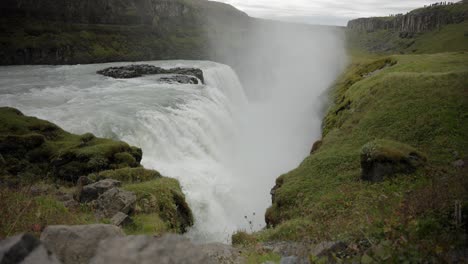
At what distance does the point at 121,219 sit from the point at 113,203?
0.96 meters

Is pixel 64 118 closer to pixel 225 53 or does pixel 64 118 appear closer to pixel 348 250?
pixel 348 250

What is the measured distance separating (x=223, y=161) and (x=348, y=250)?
23.6 metres

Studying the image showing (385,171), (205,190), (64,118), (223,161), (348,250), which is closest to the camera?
(348,250)

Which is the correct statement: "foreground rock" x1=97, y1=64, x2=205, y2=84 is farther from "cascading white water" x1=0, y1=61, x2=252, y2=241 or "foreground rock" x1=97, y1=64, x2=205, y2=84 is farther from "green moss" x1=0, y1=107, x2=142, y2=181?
"green moss" x1=0, y1=107, x2=142, y2=181

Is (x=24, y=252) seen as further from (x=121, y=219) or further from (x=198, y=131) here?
(x=198, y=131)

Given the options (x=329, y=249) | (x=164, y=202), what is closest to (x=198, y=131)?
(x=164, y=202)

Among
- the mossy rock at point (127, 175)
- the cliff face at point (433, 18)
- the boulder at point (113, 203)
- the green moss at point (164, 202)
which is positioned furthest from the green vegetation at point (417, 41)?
the boulder at point (113, 203)

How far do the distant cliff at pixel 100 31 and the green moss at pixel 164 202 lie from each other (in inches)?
3318

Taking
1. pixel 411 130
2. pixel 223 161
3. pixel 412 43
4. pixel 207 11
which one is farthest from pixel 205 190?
pixel 207 11

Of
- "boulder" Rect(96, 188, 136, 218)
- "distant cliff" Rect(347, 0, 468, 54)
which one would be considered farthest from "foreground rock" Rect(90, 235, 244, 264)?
"distant cliff" Rect(347, 0, 468, 54)

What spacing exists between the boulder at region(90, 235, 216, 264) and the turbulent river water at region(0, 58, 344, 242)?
9.64 m

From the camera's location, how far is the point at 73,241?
5.68m

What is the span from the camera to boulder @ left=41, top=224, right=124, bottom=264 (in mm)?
5496

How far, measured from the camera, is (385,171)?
15.4 meters
